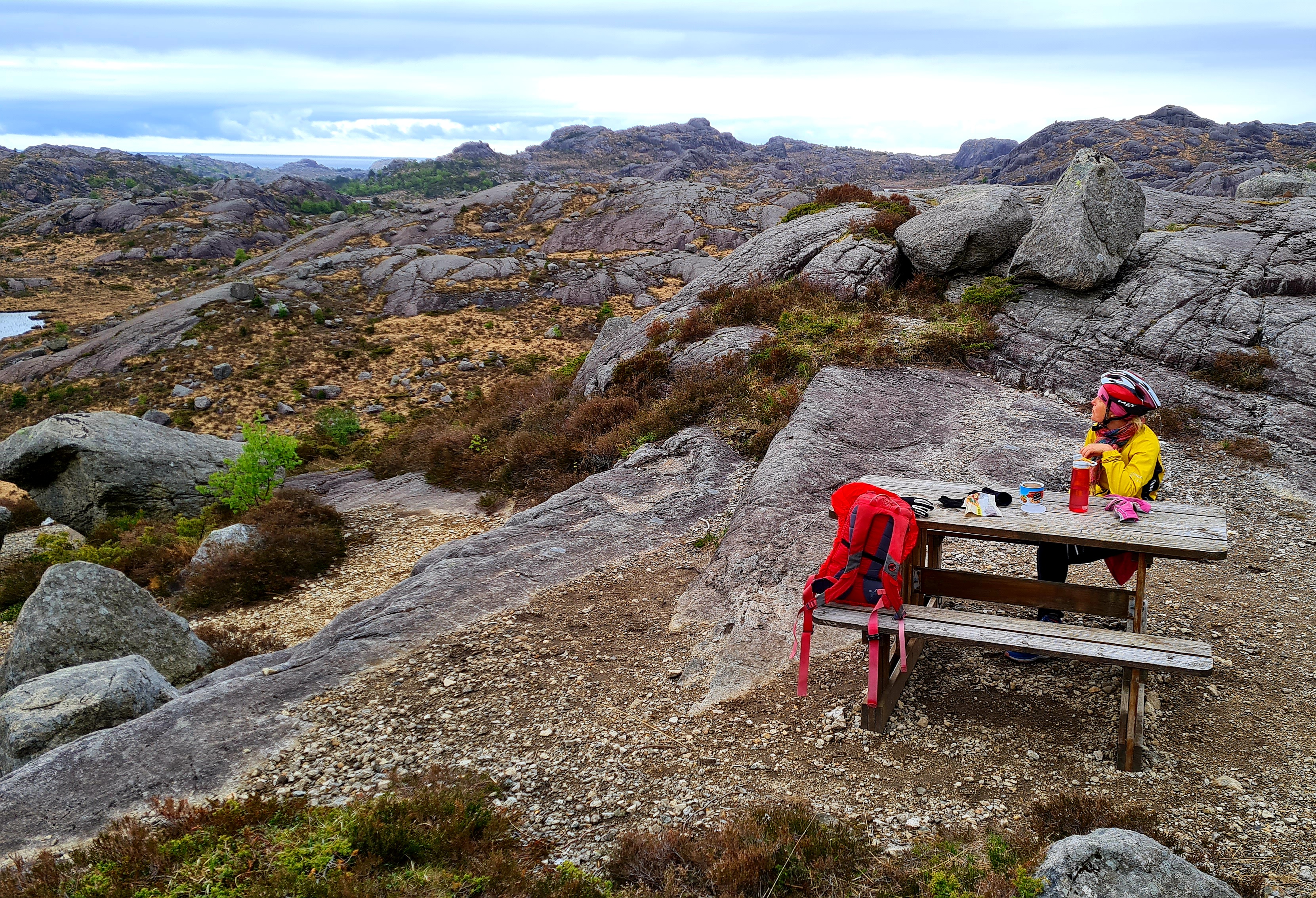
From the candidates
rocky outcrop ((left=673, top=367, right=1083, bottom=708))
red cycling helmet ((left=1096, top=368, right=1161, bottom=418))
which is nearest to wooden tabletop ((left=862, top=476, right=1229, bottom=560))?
red cycling helmet ((left=1096, top=368, right=1161, bottom=418))

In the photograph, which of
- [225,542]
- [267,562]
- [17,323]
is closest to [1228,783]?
[267,562]

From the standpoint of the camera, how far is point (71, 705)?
7.19m

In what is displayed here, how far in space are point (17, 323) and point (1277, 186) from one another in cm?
6774

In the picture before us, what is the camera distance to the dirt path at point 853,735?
5.06 m

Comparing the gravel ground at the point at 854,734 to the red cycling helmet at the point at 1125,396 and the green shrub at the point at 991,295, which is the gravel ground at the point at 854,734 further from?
the green shrub at the point at 991,295

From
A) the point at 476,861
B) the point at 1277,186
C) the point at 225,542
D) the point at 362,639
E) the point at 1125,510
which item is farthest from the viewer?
the point at 1277,186

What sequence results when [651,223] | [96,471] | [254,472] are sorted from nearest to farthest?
[254,472]
[96,471]
[651,223]

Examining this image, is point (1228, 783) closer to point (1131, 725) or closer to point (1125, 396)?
point (1131, 725)

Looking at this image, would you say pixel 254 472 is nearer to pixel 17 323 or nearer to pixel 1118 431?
pixel 1118 431

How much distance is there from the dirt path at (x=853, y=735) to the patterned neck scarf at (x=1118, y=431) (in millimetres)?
1981

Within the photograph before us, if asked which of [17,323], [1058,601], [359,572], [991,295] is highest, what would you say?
[991,295]

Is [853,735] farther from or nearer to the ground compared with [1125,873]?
nearer to the ground

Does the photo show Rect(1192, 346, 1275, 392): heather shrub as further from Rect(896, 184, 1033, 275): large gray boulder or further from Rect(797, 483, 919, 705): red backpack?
Rect(797, 483, 919, 705): red backpack

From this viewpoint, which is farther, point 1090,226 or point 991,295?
point 991,295
